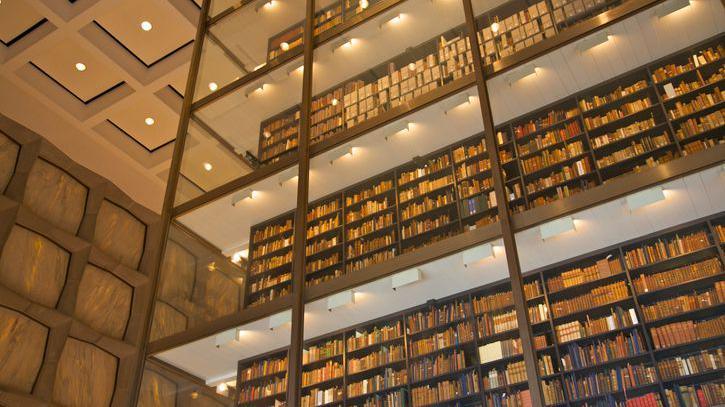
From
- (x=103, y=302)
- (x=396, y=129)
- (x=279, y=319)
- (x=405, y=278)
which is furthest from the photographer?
(x=103, y=302)

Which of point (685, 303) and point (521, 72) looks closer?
point (685, 303)

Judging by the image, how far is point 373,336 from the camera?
14.4ft

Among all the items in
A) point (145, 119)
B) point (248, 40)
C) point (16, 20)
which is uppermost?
point (16, 20)

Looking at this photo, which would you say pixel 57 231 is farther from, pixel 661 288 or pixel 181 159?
pixel 661 288

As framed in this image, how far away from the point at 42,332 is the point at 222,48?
3.33 metres

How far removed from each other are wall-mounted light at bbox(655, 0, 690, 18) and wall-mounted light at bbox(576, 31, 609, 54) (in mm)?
371

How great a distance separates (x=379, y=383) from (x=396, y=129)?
204 centimetres

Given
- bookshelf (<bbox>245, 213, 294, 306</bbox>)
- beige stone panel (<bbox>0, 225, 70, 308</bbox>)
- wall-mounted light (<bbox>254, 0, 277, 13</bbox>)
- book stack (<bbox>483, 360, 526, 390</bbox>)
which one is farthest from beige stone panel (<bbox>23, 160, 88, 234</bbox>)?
book stack (<bbox>483, 360, 526, 390</bbox>)

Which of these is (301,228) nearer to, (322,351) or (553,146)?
(322,351)

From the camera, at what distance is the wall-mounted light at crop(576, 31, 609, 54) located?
15.7 ft

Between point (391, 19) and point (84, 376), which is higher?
point (391, 19)

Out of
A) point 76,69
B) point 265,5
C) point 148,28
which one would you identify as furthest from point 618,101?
point 76,69

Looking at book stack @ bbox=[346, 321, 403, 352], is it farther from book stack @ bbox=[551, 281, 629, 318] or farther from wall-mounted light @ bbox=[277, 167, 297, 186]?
wall-mounted light @ bbox=[277, 167, 297, 186]

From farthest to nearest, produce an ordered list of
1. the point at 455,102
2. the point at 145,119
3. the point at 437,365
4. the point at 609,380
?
the point at 145,119
the point at 455,102
the point at 437,365
the point at 609,380
